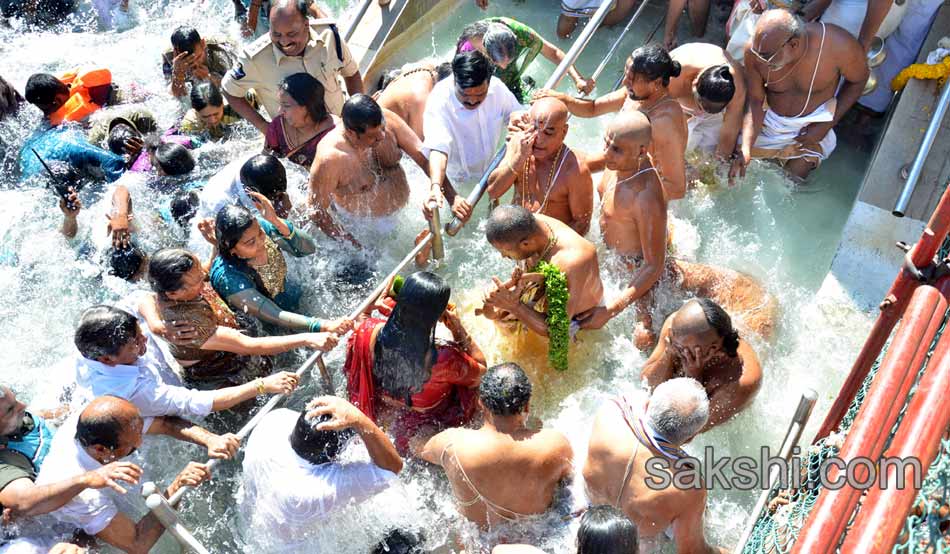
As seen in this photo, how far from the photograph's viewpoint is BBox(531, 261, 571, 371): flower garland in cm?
411

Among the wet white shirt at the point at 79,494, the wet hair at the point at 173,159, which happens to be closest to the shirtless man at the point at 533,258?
the wet white shirt at the point at 79,494

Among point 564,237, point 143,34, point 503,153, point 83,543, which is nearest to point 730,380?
point 564,237

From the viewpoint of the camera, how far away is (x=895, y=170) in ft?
18.2

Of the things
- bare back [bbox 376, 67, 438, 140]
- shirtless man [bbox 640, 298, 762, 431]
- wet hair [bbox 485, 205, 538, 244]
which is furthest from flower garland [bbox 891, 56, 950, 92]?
wet hair [bbox 485, 205, 538, 244]

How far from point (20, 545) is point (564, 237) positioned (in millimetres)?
3038

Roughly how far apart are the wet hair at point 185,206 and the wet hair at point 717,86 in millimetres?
3645

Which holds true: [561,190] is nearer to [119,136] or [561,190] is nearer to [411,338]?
[411,338]

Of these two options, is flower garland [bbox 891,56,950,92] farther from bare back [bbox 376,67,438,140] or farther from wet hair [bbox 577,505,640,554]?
wet hair [bbox 577,505,640,554]

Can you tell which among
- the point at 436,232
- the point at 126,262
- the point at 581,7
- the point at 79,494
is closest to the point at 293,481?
the point at 79,494

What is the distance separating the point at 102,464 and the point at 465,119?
10.5ft

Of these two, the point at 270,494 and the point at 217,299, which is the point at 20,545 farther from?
the point at 217,299

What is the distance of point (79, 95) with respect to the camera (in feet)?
21.3

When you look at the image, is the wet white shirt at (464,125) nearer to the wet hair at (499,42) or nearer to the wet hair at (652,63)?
the wet hair at (499,42)

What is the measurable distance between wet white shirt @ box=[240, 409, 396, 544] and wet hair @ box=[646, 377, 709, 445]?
4.14 feet
